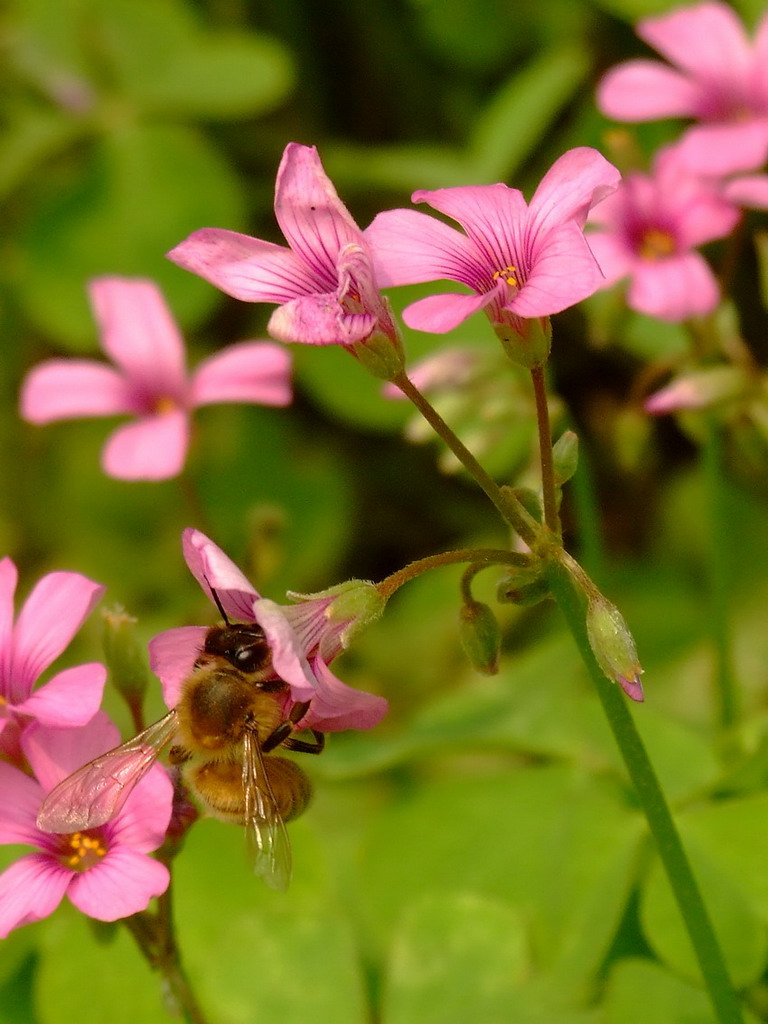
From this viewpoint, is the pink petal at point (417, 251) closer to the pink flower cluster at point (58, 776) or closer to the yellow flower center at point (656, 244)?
the pink flower cluster at point (58, 776)

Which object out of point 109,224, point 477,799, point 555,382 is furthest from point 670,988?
point 109,224

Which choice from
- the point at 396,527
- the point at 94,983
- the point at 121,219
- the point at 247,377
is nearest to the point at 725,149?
the point at 247,377

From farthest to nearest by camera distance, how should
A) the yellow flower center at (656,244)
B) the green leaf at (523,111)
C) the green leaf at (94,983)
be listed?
1. the green leaf at (523,111)
2. the yellow flower center at (656,244)
3. the green leaf at (94,983)


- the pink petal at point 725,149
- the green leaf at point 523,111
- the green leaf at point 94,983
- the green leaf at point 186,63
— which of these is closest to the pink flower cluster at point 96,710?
the green leaf at point 94,983

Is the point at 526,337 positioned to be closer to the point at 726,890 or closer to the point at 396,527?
the point at 726,890

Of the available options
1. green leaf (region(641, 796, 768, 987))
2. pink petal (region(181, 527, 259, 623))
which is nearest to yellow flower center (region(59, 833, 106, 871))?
pink petal (region(181, 527, 259, 623))

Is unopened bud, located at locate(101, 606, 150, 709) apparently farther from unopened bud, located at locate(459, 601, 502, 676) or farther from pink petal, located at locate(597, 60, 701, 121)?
pink petal, located at locate(597, 60, 701, 121)
